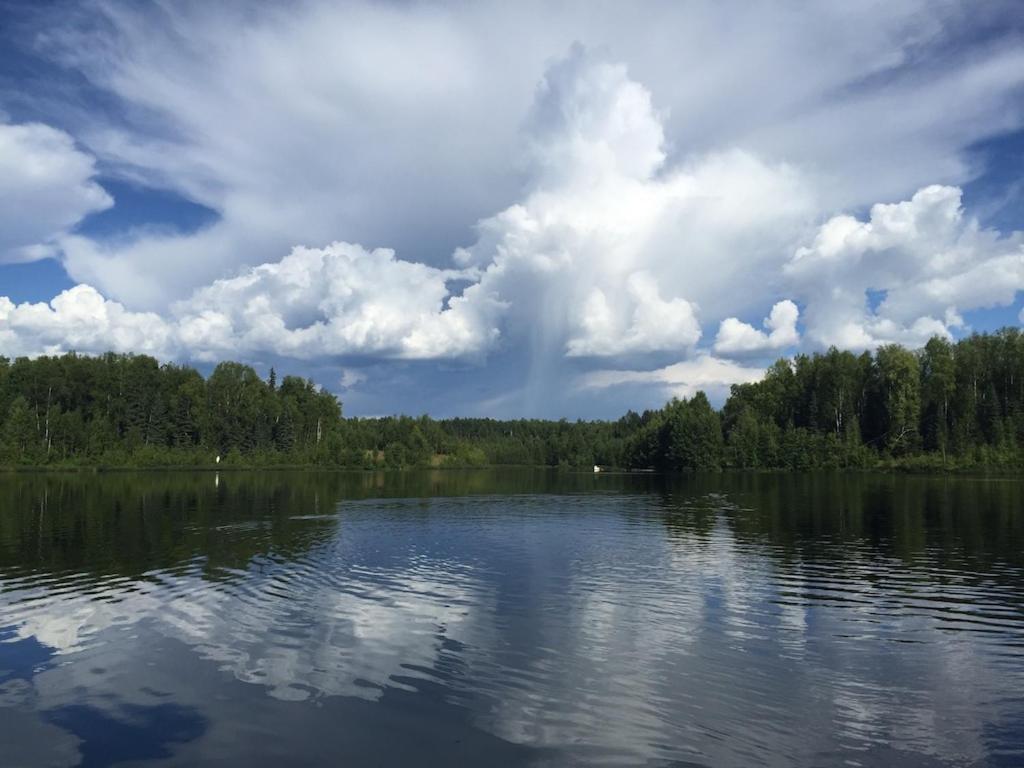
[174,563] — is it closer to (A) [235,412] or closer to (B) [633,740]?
(B) [633,740]

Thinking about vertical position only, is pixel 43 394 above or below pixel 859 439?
above

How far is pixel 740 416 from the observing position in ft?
591

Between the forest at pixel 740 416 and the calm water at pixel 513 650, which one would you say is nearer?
the calm water at pixel 513 650

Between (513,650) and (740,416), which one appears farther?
(740,416)

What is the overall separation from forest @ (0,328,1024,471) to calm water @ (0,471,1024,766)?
4376 inches

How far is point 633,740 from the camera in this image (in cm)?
1394

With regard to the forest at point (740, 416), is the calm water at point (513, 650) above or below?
below

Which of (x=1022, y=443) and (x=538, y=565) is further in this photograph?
(x=1022, y=443)

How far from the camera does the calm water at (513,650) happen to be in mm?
13945

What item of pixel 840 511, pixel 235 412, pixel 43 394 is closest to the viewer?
pixel 840 511

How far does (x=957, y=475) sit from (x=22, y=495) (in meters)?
137

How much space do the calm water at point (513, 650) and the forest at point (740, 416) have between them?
365ft

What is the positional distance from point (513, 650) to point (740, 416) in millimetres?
Answer: 170772

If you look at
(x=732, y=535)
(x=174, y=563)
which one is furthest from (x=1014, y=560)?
(x=174, y=563)
